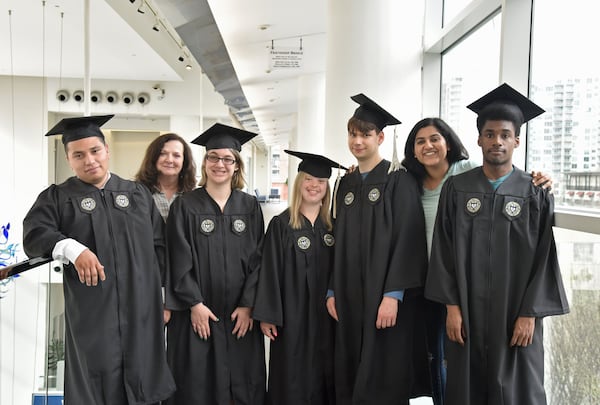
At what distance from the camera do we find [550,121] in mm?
2555

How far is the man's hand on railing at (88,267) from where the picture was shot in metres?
2.02

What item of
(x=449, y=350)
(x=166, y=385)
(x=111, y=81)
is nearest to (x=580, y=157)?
(x=449, y=350)

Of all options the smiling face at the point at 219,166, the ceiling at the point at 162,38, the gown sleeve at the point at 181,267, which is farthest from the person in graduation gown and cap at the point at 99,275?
the ceiling at the point at 162,38

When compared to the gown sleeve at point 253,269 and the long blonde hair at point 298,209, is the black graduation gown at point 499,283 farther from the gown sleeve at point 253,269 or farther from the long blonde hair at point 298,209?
the gown sleeve at point 253,269

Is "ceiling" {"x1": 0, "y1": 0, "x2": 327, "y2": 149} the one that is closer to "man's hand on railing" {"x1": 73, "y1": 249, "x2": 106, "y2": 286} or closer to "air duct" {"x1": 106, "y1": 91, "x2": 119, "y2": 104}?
"air duct" {"x1": 106, "y1": 91, "x2": 119, "y2": 104}

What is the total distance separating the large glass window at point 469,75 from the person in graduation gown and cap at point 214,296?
1.45 metres

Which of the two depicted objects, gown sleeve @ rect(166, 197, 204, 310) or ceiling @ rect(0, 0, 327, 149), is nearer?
gown sleeve @ rect(166, 197, 204, 310)

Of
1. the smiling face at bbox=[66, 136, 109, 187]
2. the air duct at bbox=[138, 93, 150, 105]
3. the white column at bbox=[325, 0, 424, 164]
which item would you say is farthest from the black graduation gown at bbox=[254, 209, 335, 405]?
the air duct at bbox=[138, 93, 150, 105]

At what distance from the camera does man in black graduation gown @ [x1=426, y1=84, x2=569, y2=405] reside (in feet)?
6.40

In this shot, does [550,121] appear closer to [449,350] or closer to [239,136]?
[449,350]

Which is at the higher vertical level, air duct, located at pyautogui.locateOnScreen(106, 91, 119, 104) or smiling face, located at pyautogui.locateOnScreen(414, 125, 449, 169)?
air duct, located at pyautogui.locateOnScreen(106, 91, 119, 104)

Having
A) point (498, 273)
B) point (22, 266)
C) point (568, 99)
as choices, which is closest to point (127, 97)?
point (22, 266)

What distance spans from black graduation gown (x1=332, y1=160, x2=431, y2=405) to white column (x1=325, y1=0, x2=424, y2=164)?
1.39 metres

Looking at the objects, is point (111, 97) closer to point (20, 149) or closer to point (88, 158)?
point (20, 149)
